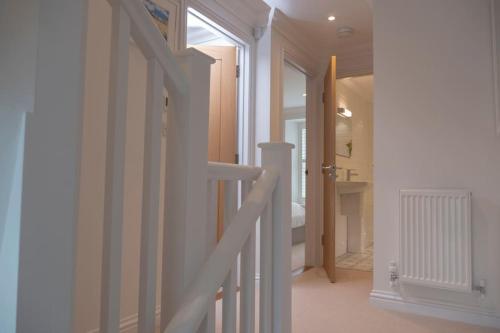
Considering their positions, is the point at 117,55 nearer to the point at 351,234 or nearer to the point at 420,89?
the point at 420,89

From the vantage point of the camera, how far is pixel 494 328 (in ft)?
7.51

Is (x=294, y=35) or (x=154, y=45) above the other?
(x=294, y=35)

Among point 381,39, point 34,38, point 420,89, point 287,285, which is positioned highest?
point 381,39

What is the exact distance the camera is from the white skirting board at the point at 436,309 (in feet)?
7.66

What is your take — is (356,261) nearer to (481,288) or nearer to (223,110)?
(481,288)

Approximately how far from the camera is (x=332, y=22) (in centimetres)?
341

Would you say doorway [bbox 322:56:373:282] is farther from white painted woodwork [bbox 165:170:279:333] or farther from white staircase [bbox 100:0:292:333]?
white staircase [bbox 100:0:292:333]

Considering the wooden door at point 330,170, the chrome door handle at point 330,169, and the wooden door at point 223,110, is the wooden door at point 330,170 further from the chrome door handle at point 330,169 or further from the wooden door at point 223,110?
the wooden door at point 223,110

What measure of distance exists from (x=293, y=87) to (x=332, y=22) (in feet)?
7.46

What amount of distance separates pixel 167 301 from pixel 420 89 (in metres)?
2.45

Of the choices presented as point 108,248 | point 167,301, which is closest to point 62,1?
point 108,248

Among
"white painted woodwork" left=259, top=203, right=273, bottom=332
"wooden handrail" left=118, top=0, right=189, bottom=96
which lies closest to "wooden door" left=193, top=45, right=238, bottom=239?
"white painted woodwork" left=259, top=203, right=273, bottom=332

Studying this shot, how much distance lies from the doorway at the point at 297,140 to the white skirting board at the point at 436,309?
7.14ft

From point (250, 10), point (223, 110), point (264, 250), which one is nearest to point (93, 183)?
point (264, 250)
